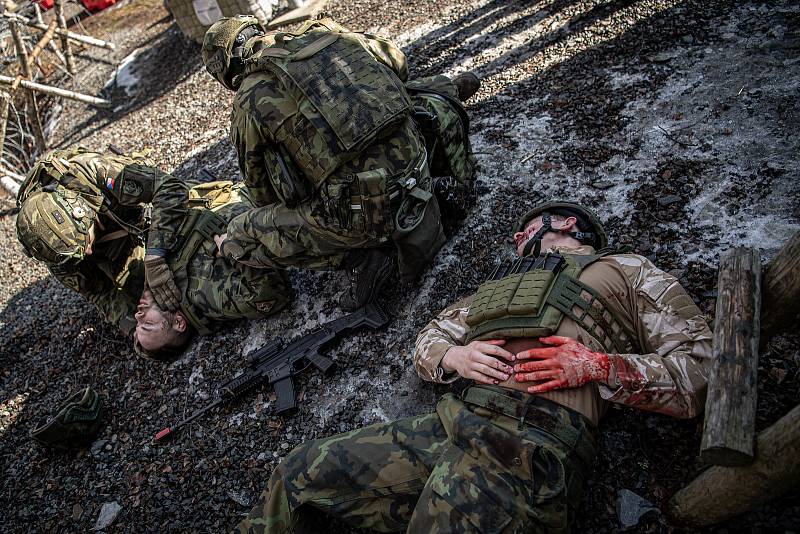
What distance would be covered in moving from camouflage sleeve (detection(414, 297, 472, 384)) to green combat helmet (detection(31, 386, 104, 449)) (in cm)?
310

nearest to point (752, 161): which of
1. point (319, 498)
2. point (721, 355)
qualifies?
point (721, 355)

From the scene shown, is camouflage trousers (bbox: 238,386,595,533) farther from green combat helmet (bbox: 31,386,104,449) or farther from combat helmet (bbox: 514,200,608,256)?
green combat helmet (bbox: 31,386,104,449)

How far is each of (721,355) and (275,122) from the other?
2.98 metres

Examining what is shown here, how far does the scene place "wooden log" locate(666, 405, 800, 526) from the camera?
1683 mm

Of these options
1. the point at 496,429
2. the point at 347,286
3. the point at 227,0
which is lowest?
the point at 347,286

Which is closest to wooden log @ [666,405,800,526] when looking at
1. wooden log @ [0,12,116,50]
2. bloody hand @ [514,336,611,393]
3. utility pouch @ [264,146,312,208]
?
bloody hand @ [514,336,611,393]

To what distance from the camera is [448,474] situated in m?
2.33

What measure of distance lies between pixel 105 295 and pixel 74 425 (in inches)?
57.2

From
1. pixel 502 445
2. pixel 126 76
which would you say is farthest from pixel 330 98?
pixel 126 76

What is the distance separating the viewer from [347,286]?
445cm

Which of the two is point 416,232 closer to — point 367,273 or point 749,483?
point 367,273

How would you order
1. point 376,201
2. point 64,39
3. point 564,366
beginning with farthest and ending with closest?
point 64,39, point 376,201, point 564,366

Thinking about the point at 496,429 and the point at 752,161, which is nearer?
the point at 496,429

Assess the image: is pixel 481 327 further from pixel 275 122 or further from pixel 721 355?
pixel 275 122
